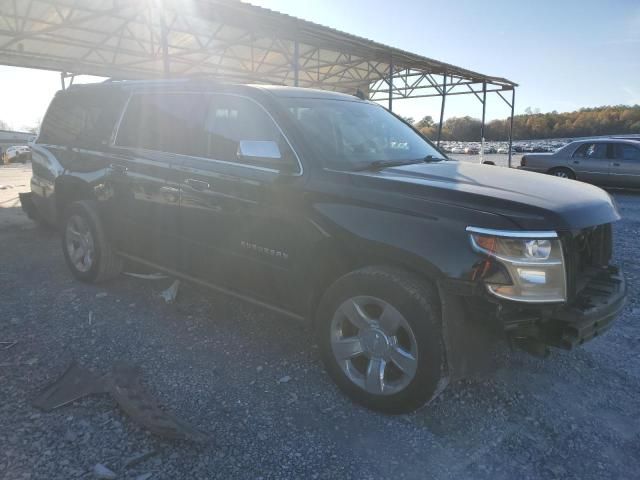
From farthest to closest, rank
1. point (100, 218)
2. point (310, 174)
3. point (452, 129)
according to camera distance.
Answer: point (452, 129)
point (100, 218)
point (310, 174)

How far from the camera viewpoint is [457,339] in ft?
8.05

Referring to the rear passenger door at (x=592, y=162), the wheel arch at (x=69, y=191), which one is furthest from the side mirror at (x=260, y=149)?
→ the rear passenger door at (x=592, y=162)

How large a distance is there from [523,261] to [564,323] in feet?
1.35

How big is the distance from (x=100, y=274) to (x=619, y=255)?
20.2ft

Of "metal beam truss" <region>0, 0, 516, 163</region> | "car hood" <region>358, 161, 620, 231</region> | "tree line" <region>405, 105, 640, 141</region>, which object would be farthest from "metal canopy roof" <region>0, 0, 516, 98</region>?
"tree line" <region>405, 105, 640, 141</region>

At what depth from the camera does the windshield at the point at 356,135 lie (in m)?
3.13

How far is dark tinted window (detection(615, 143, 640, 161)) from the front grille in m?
12.0

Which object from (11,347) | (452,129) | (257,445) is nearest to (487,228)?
(257,445)

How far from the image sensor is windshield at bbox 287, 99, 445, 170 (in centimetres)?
313

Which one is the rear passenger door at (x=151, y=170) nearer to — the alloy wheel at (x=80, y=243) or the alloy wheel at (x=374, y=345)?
the alloy wheel at (x=80, y=243)

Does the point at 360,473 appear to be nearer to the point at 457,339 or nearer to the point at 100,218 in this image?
the point at 457,339

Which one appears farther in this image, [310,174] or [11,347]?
[11,347]

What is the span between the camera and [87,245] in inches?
185

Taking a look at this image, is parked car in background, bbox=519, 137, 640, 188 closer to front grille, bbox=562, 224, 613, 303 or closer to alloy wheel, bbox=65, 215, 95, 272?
front grille, bbox=562, 224, 613, 303
